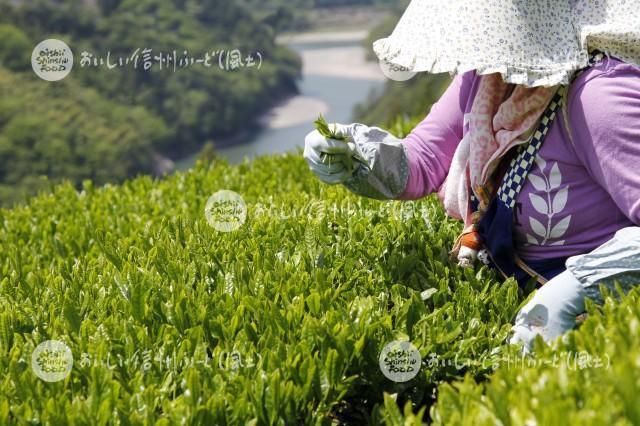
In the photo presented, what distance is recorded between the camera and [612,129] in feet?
6.49

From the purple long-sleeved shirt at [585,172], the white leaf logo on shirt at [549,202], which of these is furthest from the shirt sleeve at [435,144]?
the white leaf logo on shirt at [549,202]

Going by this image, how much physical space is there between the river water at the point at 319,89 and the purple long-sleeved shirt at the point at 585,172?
3776cm

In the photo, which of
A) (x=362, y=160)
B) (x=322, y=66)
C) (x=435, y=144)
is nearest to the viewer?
(x=362, y=160)

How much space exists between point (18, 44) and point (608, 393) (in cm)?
6460

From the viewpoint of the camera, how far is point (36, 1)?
6700 centimetres

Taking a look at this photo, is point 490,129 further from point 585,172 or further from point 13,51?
point 13,51

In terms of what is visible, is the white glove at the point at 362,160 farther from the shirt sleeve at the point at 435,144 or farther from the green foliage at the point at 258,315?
the green foliage at the point at 258,315

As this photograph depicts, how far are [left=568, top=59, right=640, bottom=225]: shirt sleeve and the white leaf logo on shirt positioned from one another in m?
0.11

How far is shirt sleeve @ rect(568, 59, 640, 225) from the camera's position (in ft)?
6.42

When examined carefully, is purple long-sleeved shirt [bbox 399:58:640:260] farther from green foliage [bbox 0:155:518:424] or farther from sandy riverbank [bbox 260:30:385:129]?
sandy riverbank [bbox 260:30:385:129]

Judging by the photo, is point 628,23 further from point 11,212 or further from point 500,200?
point 11,212

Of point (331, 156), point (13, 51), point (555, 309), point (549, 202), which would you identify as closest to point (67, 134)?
point (13, 51)

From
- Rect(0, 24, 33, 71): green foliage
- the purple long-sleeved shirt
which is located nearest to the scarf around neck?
the purple long-sleeved shirt

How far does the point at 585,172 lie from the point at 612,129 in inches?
8.2
